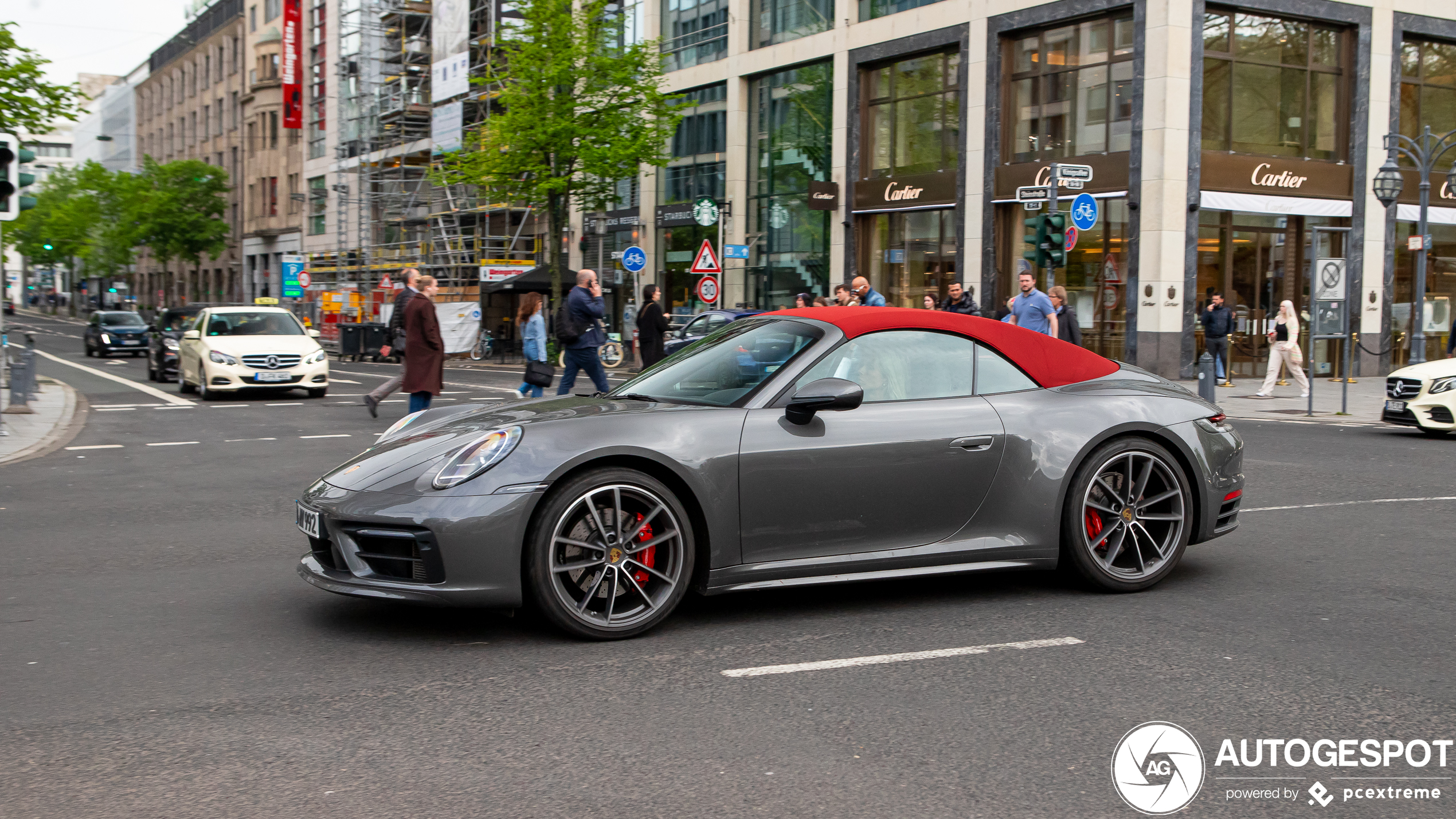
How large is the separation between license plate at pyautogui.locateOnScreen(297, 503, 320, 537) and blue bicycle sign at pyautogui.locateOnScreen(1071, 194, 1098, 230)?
1698 centimetres

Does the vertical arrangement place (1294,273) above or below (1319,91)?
below

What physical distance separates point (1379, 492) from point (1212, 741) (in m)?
6.58

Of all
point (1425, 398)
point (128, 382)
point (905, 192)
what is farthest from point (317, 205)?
point (1425, 398)

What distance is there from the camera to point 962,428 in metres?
5.55

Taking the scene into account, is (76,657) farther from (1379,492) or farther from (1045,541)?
(1379,492)

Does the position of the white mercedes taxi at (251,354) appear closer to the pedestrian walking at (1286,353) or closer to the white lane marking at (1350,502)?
the white lane marking at (1350,502)

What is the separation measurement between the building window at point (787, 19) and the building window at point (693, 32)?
1.36m

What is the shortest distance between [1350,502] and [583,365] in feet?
28.0

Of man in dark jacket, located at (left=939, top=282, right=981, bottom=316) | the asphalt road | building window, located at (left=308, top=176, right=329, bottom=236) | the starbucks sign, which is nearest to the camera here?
the asphalt road

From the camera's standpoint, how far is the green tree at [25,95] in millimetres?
22453

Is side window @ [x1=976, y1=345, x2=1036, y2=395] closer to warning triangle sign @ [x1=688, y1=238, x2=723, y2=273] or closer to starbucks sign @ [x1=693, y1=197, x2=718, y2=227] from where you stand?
warning triangle sign @ [x1=688, y1=238, x2=723, y2=273]

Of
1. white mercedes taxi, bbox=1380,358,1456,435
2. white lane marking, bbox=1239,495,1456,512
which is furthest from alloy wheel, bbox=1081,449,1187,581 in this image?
white mercedes taxi, bbox=1380,358,1456,435

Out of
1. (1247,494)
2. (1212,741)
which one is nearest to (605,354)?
(1247,494)

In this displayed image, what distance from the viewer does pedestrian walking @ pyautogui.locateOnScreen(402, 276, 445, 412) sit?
13500 mm
